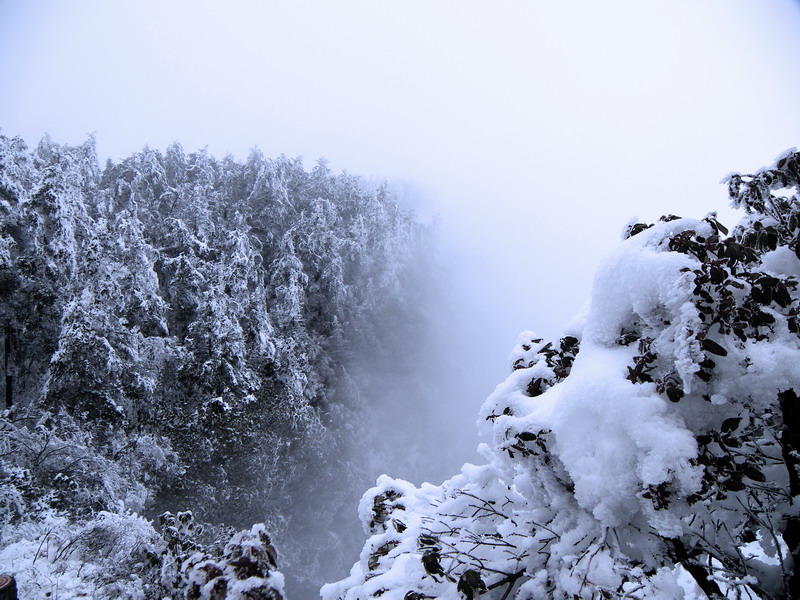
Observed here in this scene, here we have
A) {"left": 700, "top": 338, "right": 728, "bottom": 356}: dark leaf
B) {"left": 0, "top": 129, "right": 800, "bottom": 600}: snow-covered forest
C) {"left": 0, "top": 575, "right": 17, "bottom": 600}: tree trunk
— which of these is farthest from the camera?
{"left": 0, "top": 575, "right": 17, "bottom": 600}: tree trunk

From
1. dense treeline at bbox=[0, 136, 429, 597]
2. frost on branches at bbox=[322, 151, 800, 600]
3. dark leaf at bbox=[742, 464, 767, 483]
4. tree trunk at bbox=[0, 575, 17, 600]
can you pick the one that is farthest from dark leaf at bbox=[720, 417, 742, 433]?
tree trunk at bbox=[0, 575, 17, 600]

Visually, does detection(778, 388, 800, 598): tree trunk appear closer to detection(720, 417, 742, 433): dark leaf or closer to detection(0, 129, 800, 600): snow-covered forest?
detection(0, 129, 800, 600): snow-covered forest

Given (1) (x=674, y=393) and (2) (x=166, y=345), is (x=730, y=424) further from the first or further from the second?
(2) (x=166, y=345)

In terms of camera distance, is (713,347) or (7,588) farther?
(7,588)

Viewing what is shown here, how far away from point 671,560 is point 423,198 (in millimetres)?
44396

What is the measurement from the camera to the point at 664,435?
1637 mm

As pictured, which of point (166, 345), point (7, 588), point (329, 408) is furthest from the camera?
point (329, 408)

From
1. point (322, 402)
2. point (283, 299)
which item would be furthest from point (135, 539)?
point (322, 402)

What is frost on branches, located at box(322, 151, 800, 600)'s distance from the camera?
1646mm

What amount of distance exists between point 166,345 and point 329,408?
863 cm

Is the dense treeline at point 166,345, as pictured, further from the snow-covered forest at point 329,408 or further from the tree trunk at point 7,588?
the tree trunk at point 7,588

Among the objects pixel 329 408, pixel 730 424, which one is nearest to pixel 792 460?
pixel 730 424

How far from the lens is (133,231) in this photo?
39.2 ft

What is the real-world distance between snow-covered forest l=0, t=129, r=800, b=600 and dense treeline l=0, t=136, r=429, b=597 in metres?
0.07
